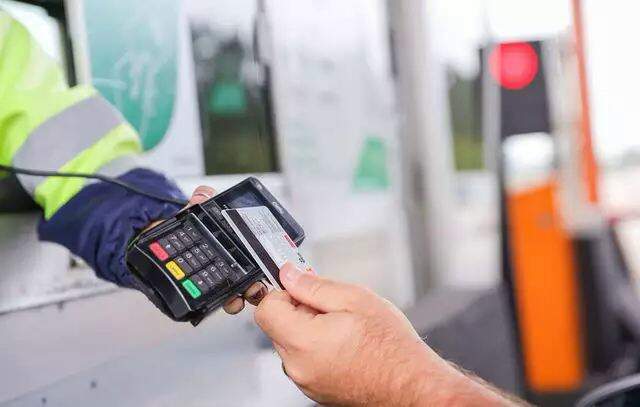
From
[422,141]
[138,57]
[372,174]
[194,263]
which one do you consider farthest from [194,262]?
[422,141]

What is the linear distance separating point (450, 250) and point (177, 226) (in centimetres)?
→ 220

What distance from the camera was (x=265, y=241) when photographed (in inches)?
31.6

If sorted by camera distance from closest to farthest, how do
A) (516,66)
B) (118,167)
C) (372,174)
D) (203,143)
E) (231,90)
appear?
(118,167) → (203,143) → (231,90) → (372,174) → (516,66)

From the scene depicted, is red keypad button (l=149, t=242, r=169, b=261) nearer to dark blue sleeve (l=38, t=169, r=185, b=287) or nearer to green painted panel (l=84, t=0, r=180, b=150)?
dark blue sleeve (l=38, t=169, r=185, b=287)

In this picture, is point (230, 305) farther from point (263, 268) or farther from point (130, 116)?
point (130, 116)

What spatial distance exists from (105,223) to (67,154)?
0.09 m

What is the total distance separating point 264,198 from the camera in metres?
0.90

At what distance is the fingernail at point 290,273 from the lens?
78 cm

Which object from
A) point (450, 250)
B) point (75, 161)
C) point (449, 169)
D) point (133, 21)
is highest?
point (133, 21)

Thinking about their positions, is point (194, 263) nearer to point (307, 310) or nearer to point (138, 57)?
point (307, 310)

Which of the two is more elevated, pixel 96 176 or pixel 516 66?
pixel 516 66

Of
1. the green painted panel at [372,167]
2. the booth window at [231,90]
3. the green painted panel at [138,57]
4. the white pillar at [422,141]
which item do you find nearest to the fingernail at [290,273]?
the green painted panel at [138,57]

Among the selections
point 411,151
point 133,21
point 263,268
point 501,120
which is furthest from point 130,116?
point 501,120

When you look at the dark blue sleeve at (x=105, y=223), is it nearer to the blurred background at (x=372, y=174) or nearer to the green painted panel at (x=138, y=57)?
the blurred background at (x=372, y=174)
